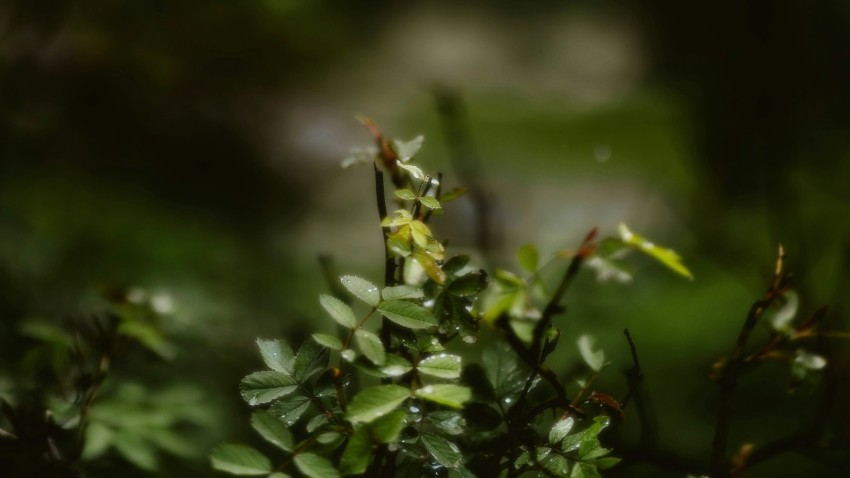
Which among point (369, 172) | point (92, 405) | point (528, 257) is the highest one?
point (369, 172)

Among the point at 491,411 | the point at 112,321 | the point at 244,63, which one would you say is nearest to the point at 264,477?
the point at 491,411

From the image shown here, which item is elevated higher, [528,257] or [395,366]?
[528,257]

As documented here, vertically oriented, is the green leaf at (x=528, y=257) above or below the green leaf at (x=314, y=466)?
above

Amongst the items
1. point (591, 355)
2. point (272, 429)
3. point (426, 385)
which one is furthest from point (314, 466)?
point (591, 355)

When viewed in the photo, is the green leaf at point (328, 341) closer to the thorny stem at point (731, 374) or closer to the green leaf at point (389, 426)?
the green leaf at point (389, 426)

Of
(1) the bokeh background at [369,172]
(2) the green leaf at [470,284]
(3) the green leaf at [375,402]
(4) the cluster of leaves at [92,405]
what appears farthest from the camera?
(1) the bokeh background at [369,172]

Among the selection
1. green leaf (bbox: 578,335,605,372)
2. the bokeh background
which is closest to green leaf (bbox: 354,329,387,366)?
green leaf (bbox: 578,335,605,372)

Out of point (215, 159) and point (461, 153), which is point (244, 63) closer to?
point (215, 159)

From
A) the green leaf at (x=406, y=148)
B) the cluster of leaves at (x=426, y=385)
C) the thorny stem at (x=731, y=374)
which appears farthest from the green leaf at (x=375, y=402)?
the thorny stem at (x=731, y=374)

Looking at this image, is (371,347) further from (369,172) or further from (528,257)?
(369,172)
